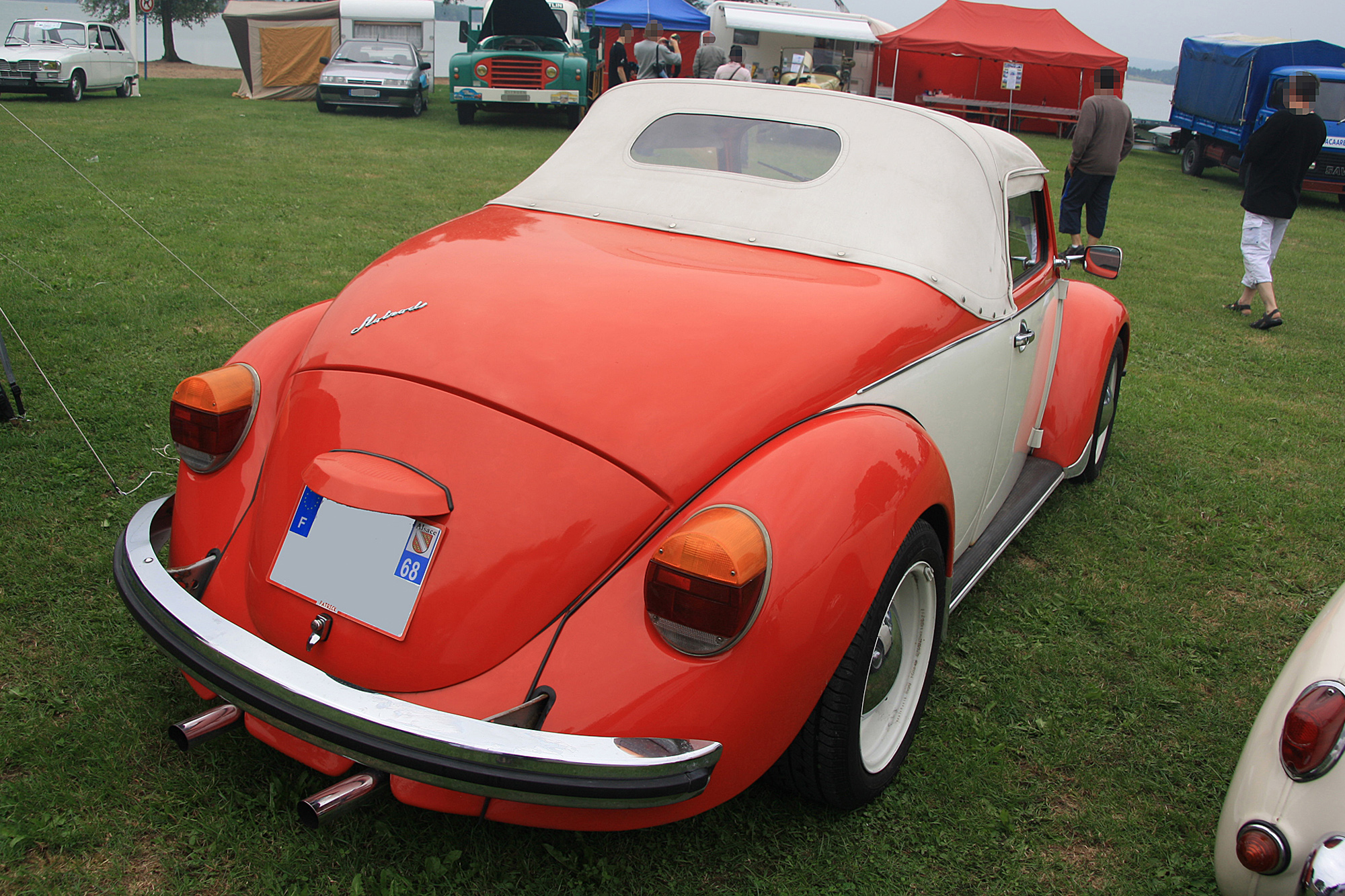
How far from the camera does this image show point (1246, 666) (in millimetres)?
3029

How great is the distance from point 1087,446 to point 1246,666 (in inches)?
44.4

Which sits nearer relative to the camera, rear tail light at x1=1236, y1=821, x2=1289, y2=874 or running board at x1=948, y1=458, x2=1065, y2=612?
rear tail light at x1=1236, y1=821, x2=1289, y2=874

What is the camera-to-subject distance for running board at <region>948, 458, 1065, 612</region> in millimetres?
2785

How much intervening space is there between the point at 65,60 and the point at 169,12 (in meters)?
19.6

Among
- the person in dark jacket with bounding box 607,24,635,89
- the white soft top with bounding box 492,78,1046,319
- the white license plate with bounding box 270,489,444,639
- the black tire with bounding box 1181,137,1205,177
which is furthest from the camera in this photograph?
the black tire with bounding box 1181,137,1205,177

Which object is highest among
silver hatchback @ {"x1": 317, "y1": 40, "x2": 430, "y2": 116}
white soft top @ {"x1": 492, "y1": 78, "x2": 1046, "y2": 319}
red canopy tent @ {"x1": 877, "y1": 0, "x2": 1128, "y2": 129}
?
red canopy tent @ {"x1": 877, "y1": 0, "x2": 1128, "y2": 129}

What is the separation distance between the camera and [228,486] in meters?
2.28

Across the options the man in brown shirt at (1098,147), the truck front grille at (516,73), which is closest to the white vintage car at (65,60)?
the truck front grille at (516,73)

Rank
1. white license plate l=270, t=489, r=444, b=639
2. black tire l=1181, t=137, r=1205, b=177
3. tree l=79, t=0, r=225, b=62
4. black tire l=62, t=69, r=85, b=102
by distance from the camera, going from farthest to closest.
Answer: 1. tree l=79, t=0, r=225, b=62
2. black tire l=1181, t=137, r=1205, b=177
3. black tire l=62, t=69, r=85, b=102
4. white license plate l=270, t=489, r=444, b=639

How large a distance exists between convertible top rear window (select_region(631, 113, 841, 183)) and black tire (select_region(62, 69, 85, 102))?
18184mm

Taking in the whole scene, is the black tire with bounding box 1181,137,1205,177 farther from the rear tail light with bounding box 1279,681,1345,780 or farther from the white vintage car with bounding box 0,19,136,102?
the white vintage car with bounding box 0,19,136,102

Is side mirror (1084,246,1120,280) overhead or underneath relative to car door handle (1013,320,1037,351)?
overhead

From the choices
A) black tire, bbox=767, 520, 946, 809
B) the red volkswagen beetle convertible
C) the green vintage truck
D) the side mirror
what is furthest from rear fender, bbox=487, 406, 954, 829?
the green vintage truck

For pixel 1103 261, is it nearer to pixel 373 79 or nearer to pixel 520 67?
pixel 520 67
